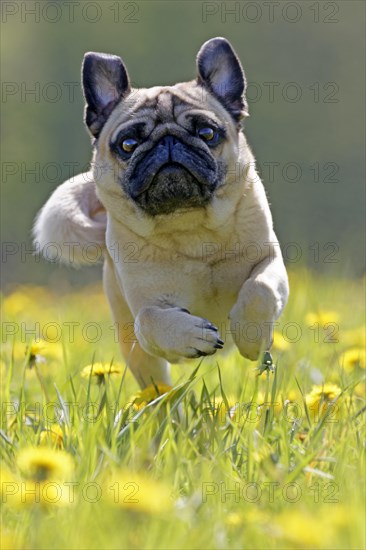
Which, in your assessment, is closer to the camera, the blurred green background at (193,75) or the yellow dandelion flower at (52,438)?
the yellow dandelion flower at (52,438)

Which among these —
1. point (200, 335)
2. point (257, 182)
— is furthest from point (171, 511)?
point (257, 182)

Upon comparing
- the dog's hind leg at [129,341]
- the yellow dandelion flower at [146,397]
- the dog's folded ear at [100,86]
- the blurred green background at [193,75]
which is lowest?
the blurred green background at [193,75]

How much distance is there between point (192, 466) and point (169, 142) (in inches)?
72.8

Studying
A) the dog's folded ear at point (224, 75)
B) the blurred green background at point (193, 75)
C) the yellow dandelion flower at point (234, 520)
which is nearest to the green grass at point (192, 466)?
the yellow dandelion flower at point (234, 520)

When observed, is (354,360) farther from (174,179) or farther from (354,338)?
(174,179)

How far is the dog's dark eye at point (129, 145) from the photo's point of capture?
14.4 feet

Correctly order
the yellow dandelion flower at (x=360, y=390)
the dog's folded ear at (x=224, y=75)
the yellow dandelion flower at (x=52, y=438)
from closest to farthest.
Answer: the yellow dandelion flower at (x=52, y=438) < the yellow dandelion flower at (x=360, y=390) < the dog's folded ear at (x=224, y=75)

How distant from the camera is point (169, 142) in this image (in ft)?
14.0

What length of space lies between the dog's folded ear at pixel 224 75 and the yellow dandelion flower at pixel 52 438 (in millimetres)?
2072

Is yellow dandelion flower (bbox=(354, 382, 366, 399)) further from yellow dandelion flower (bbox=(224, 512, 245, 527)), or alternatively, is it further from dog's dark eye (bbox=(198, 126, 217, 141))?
yellow dandelion flower (bbox=(224, 512, 245, 527))

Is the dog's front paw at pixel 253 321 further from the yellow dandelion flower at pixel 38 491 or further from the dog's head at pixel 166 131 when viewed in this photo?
the yellow dandelion flower at pixel 38 491

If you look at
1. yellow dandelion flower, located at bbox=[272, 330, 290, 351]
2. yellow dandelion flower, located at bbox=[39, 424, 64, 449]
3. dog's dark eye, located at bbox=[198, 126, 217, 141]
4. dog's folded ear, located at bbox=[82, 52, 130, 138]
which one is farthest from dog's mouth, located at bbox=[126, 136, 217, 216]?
yellow dandelion flower, located at bbox=[39, 424, 64, 449]

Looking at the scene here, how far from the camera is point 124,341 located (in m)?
4.81

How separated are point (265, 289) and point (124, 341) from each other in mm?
1151
